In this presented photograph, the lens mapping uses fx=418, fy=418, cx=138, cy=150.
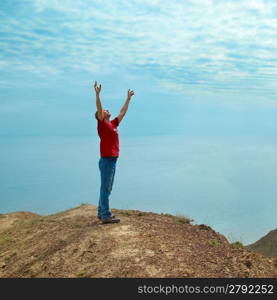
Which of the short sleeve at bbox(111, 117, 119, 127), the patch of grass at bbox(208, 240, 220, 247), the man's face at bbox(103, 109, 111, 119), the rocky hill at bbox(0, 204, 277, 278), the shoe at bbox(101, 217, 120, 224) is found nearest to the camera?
the rocky hill at bbox(0, 204, 277, 278)

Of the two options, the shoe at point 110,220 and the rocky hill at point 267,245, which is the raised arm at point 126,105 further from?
the rocky hill at point 267,245

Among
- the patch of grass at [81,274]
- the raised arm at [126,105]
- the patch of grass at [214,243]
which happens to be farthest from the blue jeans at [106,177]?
the patch of grass at [214,243]

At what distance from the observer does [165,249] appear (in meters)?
10.4

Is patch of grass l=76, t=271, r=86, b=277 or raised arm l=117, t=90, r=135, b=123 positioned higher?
raised arm l=117, t=90, r=135, b=123

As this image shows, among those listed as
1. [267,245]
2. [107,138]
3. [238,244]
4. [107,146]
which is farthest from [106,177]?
[267,245]

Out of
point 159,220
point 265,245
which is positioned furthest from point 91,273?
point 265,245

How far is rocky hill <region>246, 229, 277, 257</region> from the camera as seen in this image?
64.5 ft

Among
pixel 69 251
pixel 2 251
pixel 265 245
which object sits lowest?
pixel 265 245

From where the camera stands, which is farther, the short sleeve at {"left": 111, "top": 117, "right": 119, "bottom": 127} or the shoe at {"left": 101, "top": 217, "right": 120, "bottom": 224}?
the shoe at {"left": 101, "top": 217, "right": 120, "bottom": 224}

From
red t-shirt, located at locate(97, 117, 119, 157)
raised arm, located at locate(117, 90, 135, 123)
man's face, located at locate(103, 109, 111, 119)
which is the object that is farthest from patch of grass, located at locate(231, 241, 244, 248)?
man's face, located at locate(103, 109, 111, 119)

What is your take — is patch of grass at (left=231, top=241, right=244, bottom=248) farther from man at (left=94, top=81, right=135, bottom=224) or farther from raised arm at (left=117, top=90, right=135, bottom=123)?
raised arm at (left=117, top=90, right=135, bottom=123)

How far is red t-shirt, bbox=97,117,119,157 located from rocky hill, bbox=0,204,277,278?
2.24 meters
